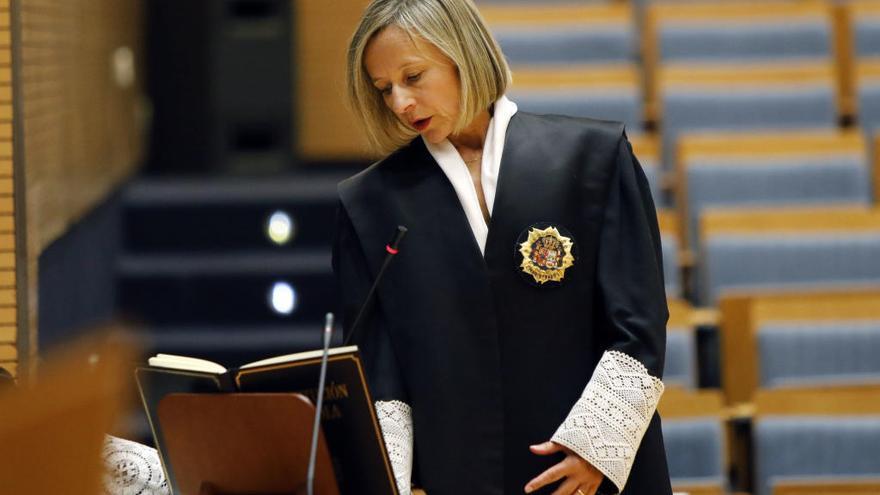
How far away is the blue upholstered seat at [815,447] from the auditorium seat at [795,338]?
0.67 ft

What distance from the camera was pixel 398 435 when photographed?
1.07 m

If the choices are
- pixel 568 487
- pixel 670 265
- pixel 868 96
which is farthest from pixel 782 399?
pixel 868 96

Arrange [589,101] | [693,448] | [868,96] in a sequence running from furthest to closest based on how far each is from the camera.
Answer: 1. [868,96]
2. [589,101]
3. [693,448]

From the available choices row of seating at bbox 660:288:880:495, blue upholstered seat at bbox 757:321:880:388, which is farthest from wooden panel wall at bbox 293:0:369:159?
blue upholstered seat at bbox 757:321:880:388

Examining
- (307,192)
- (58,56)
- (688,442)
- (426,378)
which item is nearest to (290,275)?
(307,192)

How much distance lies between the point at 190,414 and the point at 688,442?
0.98m

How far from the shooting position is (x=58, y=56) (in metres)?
2.16

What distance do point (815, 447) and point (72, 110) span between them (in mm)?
1332

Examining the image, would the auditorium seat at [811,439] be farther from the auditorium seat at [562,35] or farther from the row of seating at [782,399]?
the auditorium seat at [562,35]

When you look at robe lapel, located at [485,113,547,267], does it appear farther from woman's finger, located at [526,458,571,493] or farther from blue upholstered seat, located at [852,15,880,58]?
blue upholstered seat, located at [852,15,880,58]

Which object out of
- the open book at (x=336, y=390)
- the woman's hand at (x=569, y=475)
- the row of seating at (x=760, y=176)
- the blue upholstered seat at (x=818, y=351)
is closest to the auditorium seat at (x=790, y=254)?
the row of seating at (x=760, y=176)

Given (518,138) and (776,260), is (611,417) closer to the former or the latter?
(518,138)

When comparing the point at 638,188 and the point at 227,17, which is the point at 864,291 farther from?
the point at 227,17

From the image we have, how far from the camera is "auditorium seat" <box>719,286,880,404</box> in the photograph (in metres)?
2.08
